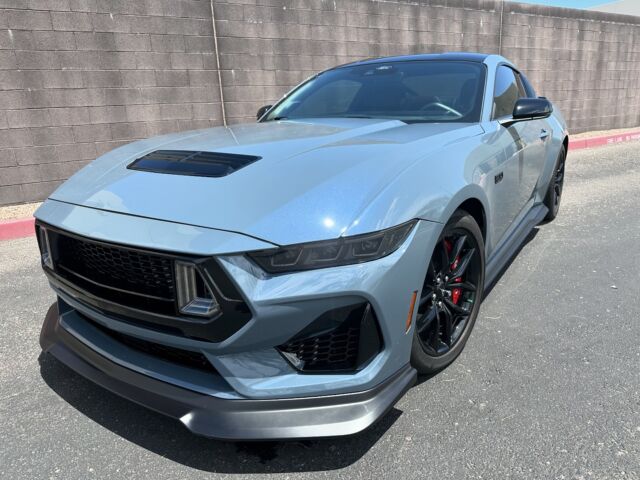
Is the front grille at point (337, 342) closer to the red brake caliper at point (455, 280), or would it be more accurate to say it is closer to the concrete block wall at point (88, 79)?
the red brake caliper at point (455, 280)

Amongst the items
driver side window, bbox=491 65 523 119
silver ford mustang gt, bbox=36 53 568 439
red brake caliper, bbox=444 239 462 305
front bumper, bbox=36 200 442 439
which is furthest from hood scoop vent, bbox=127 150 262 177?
driver side window, bbox=491 65 523 119

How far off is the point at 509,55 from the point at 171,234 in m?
10.7

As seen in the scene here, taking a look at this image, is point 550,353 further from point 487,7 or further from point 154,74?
point 487,7

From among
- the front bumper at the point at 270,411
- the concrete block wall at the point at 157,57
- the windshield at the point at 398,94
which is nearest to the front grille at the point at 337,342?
the front bumper at the point at 270,411

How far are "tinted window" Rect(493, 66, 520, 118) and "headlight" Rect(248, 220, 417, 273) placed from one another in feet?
5.92

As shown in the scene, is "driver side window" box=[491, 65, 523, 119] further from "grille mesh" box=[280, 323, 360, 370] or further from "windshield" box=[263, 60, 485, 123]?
"grille mesh" box=[280, 323, 360, 370]

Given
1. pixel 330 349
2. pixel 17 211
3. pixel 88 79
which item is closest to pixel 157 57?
pixel 88 79

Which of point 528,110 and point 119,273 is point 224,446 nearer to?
point 119,273

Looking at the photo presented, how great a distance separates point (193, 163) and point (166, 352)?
0.80m

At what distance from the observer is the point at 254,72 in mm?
7527

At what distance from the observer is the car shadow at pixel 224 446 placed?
1867 millimetres

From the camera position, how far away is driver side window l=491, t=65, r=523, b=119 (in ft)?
10.4

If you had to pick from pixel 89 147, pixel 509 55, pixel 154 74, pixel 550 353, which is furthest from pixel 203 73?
pixel 509 55

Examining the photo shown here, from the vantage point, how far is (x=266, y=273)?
1.61 metres
